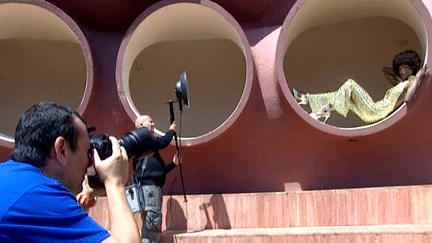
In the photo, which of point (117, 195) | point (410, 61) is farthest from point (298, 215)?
point (117, 195)

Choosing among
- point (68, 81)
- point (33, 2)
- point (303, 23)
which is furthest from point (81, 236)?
point (68, 81)

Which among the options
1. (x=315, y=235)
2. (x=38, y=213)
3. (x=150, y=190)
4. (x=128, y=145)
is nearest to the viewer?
(x=38, y=213)

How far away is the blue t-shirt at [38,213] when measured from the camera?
3.97 feet

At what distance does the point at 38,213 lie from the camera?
1229mm

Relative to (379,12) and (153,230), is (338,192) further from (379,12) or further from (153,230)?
(379,12)

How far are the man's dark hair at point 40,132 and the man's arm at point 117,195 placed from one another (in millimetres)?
120

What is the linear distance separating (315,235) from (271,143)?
50.9 inches

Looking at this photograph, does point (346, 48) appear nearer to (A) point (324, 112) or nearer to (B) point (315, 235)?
(A) point (324, 112)

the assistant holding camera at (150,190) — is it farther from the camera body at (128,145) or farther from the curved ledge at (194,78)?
the curved ledge at (194,78)

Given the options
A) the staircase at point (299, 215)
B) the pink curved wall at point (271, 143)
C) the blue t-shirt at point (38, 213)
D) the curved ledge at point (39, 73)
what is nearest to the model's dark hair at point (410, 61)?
the pink curved wall at point (271, 143)

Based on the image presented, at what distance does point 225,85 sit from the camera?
739 centimetres

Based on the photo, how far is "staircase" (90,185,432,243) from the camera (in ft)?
14.4

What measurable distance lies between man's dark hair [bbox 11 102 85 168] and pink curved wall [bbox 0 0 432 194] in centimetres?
377

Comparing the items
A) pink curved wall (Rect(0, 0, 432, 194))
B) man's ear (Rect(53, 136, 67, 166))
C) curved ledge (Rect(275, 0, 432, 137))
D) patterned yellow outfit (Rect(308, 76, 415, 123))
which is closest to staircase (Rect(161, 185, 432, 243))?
pink curved wall (Rect(0, 0, 432, 194))
